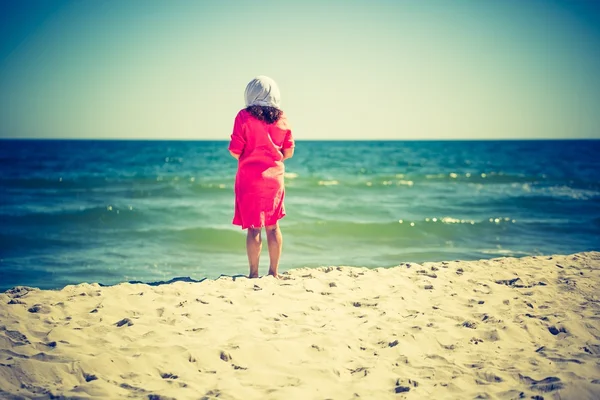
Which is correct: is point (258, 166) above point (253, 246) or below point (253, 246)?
above

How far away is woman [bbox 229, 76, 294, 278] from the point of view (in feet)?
13.8

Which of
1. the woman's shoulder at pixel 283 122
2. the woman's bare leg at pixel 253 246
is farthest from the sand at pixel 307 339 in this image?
the woman's shoulder at pixel 283 122

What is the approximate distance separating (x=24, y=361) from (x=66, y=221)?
27.1 feet

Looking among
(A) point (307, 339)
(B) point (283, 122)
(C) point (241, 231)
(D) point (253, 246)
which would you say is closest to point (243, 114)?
(B) point (283, 122)

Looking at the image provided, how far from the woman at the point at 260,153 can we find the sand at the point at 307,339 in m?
0.70

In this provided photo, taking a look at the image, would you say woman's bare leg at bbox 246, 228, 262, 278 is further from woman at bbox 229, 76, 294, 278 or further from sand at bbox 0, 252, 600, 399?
sand at bbox 0, 252, 600, 399

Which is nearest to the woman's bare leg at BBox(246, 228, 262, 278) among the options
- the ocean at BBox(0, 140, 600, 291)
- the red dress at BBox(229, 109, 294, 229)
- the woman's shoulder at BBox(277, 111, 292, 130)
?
the red dress at BBox(229, 109, 294, 229)

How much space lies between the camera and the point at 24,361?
8.73ft

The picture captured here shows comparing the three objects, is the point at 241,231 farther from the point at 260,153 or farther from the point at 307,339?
the point at 307,339

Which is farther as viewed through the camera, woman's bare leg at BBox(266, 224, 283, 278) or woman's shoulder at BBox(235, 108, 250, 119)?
woman's bare leg at BBox(266, 224, 283, 278)

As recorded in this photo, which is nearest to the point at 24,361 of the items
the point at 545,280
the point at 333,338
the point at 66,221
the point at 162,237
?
the point at 333,338

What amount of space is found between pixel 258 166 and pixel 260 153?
0.12m

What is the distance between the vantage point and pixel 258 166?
430cm

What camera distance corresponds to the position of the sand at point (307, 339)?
2.57 meters
